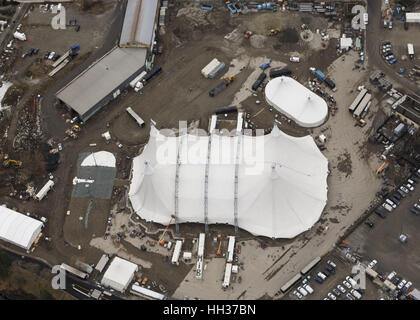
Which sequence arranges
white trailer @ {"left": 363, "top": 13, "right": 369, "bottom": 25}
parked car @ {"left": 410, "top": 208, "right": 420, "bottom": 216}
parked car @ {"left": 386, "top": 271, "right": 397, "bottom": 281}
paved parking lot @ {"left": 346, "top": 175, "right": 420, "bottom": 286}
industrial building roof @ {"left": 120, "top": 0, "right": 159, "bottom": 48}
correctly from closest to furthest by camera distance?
parked car @ {"left": 386, "top": 271, "right": 397, "bottom": 281}
paved parking lot @ {"left": 346, "top": 175, "right": 420, "bottom": 286}
parked car @ {"left": 410, "top": 208, "right": 420, "bottom": 216}
industrial building roof @ {"left": 120, "top": 0, "right": 159, "bottom": 48}
white trailer @ {"left": 363, "top": 13, "right": 369, "bottom": 25}

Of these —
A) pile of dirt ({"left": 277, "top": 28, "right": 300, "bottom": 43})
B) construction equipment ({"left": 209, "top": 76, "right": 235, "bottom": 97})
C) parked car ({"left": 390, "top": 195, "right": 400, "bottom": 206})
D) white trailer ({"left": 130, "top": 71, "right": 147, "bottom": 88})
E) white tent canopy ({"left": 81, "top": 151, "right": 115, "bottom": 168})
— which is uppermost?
pile of dirt ({"left": 277, "top": 28, "right": 300, "bottom": 43})

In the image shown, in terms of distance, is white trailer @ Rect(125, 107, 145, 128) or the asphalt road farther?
the asphalt road

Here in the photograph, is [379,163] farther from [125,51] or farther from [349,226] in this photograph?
[125,51]

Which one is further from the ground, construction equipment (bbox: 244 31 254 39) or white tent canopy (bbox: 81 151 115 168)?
construction equipment (bbox: 244 31 254 39)

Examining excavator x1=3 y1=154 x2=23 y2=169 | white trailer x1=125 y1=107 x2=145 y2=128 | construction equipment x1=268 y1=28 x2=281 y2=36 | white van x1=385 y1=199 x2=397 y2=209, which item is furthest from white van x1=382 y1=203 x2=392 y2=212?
excavator x1=3 y1=154 x2=23 y2=169

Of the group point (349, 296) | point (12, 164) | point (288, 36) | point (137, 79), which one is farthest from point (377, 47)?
point (12, 164)

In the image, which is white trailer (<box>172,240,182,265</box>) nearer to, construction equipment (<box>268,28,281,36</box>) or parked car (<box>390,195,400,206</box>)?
parked car (<box>390,195,400,206</box>)

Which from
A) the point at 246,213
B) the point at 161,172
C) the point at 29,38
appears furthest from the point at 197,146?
the point at 29,38
